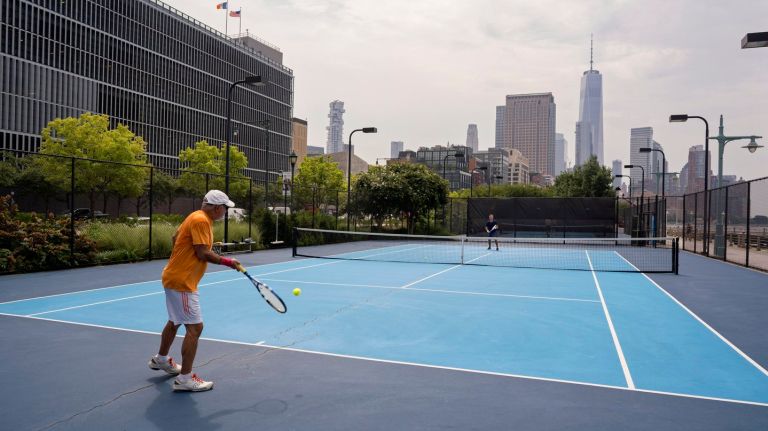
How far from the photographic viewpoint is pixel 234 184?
2750cm

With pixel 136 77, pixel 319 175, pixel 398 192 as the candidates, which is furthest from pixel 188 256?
pixel 136 77

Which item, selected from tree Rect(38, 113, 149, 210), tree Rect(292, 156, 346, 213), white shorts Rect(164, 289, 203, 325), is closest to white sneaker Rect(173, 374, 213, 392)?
white shorts Rect(164, 289, 203, 325)

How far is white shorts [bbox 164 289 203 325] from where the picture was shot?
518cm

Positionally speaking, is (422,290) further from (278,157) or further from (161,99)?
(278,157)

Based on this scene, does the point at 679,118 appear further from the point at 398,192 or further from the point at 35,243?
the point at 35,243

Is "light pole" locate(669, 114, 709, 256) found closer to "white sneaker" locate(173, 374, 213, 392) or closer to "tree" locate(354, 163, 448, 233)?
"tree" locate(354, 163, 448, 233)

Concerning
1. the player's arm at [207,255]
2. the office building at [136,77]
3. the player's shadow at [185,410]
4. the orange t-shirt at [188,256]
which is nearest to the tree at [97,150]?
the office building at [136,77]

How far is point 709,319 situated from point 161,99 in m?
68.0

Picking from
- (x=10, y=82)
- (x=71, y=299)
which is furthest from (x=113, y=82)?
(x=71, y=299)

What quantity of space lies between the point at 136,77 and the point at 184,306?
2599 inches

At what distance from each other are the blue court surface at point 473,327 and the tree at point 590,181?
48.2 metres

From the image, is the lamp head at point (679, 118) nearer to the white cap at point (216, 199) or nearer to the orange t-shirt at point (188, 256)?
the white cap at point (216, 199)

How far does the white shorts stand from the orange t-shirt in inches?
2.1

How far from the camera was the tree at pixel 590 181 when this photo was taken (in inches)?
2304
